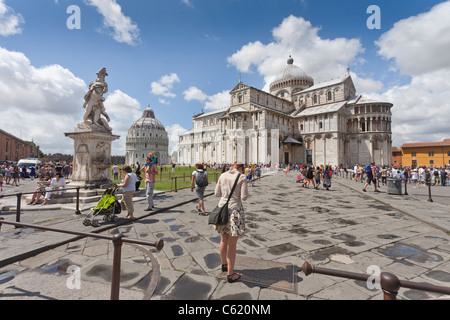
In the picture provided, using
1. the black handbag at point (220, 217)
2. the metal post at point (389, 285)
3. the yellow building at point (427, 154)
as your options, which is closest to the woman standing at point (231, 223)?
the black handbag at point (220, 217)

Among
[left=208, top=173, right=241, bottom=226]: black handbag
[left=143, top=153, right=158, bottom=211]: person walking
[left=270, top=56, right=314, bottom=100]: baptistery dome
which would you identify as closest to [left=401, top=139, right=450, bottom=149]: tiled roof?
[left=270, top=56, right=314, bottom=100]: baptistery dome

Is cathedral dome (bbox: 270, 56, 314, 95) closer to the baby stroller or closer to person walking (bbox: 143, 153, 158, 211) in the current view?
person walking (bbox: 143, 153, 158, 211)

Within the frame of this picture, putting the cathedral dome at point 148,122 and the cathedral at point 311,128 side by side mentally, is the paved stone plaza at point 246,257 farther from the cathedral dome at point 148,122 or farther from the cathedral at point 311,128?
the cathedral dome at point 148,122

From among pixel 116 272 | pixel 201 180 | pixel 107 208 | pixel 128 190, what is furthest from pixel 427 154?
pixel 116 272

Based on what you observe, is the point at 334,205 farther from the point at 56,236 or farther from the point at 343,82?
the point at 343,82

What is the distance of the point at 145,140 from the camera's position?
93.2m

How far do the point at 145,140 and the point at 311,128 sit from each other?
73.8 meters

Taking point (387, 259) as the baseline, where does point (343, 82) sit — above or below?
above

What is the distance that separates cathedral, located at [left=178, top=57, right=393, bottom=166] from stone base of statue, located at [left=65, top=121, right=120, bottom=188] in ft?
103

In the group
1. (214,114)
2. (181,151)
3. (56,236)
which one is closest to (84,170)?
(56,236)

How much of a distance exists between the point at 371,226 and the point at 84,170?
32.4 ft

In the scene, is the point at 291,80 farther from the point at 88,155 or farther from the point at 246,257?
the point at 246,257

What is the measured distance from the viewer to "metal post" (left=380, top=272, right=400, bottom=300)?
4.34 feet
